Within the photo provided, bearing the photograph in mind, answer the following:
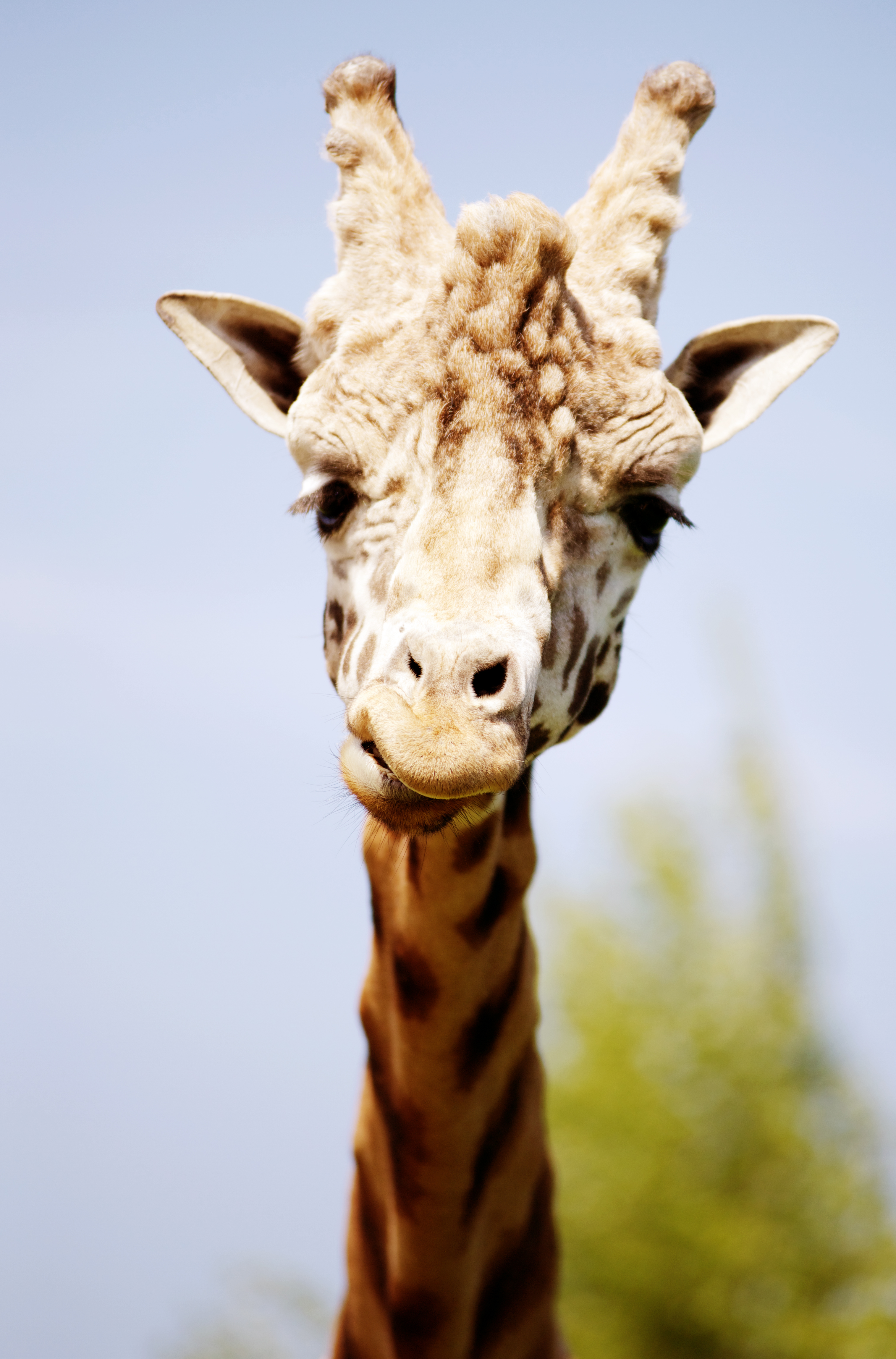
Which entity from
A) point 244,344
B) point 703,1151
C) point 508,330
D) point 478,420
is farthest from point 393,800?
point 703,1151

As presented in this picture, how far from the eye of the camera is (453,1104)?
354 centimetres

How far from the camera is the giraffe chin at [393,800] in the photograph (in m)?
2.70

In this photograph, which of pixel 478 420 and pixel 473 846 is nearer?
pixel 478 420

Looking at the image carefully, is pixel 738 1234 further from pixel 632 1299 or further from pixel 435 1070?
pixel 435 1070

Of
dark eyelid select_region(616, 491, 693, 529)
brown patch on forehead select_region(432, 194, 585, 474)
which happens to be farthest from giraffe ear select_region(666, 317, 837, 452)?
brown patch on forehead select_region(432, 194, 585, 474)

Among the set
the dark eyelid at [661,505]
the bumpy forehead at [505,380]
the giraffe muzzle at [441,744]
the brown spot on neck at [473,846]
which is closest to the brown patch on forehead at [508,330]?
the bumpy forehead at [505,380]

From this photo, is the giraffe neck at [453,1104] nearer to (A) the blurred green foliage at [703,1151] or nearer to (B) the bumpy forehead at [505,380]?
(B) the bumpy forehead at [505,380]

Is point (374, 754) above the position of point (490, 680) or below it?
below

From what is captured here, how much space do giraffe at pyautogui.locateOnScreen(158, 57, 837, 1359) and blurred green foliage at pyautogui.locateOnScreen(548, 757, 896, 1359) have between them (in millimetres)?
13187

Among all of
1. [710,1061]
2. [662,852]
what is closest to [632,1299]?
[710,1061]

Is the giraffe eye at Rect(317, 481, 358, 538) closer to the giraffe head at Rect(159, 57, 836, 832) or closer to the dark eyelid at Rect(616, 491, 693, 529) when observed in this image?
the giraffe head at Rect(159, 57, 836, 832)

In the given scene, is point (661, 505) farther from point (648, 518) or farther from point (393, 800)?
point (393, 800)

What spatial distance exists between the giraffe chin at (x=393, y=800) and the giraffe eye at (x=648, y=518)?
0.99 metres

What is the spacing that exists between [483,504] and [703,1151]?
1654 centimetres
